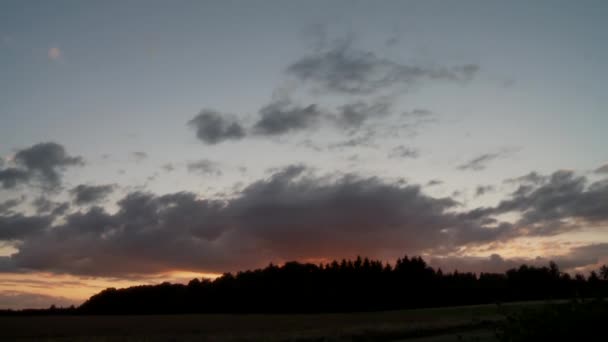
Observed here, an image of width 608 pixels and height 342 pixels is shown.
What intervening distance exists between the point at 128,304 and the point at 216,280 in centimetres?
3138

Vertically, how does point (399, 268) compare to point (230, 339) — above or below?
above

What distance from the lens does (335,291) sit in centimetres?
13612

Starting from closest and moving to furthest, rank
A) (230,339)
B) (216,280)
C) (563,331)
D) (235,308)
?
(563,331)
(230,339)
(235,308)
(216,280)

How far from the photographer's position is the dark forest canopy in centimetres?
13100

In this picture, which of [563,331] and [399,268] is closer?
[563,331]

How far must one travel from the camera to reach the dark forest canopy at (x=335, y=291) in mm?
131000

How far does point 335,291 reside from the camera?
13612 centimetres

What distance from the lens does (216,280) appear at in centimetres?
15988

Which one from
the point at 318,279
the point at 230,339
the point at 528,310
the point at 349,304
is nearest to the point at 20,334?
the point at 230,339

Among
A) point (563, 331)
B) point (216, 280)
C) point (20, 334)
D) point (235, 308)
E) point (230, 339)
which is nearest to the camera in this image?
point (563, 331)

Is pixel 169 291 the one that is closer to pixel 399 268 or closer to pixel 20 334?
pixel 399 268

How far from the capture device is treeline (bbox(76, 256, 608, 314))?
131 m

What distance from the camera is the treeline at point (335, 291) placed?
13100cm

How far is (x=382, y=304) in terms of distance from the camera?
134375mm
